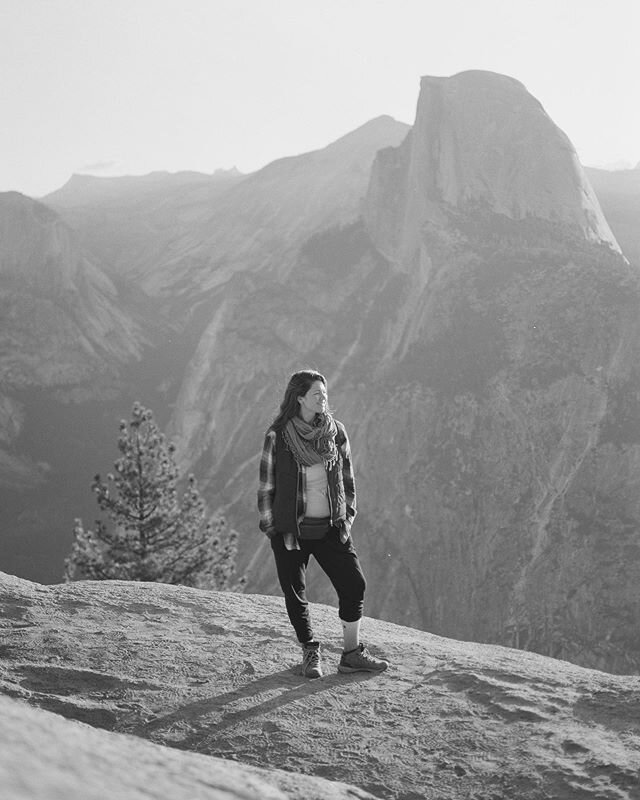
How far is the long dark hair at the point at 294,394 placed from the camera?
14.6 feet

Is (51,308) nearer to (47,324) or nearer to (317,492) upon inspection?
(47,324)

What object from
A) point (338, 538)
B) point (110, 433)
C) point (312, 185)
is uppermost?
point (312, 185)

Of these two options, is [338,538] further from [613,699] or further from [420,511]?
[420,511]

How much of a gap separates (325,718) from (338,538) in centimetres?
107

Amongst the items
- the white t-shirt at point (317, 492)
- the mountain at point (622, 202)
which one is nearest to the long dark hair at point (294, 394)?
the white t-shirt at point (317, 492)

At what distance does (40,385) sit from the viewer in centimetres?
4634

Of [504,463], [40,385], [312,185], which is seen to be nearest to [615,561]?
[504,463]

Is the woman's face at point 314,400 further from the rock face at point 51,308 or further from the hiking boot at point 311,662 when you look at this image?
the rock face at point 51,308

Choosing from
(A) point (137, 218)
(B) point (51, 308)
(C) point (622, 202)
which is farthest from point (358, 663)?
(A) point (137, 218)

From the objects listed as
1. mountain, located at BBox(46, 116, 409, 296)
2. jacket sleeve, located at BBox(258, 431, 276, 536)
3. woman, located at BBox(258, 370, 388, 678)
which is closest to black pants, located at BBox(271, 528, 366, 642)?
woman, located at BBox(258, 370, 388, 678)

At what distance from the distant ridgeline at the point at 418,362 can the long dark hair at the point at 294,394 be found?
12083 mm

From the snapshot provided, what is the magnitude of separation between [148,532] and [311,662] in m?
13.1

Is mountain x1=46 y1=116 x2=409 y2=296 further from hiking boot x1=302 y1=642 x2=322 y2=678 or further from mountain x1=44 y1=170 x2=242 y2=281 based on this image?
hiking boot x1=302 y1=642 x2=322 y2=678

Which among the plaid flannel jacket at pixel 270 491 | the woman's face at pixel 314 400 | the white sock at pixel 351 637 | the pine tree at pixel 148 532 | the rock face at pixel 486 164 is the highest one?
the rock face at pixel 486 164
